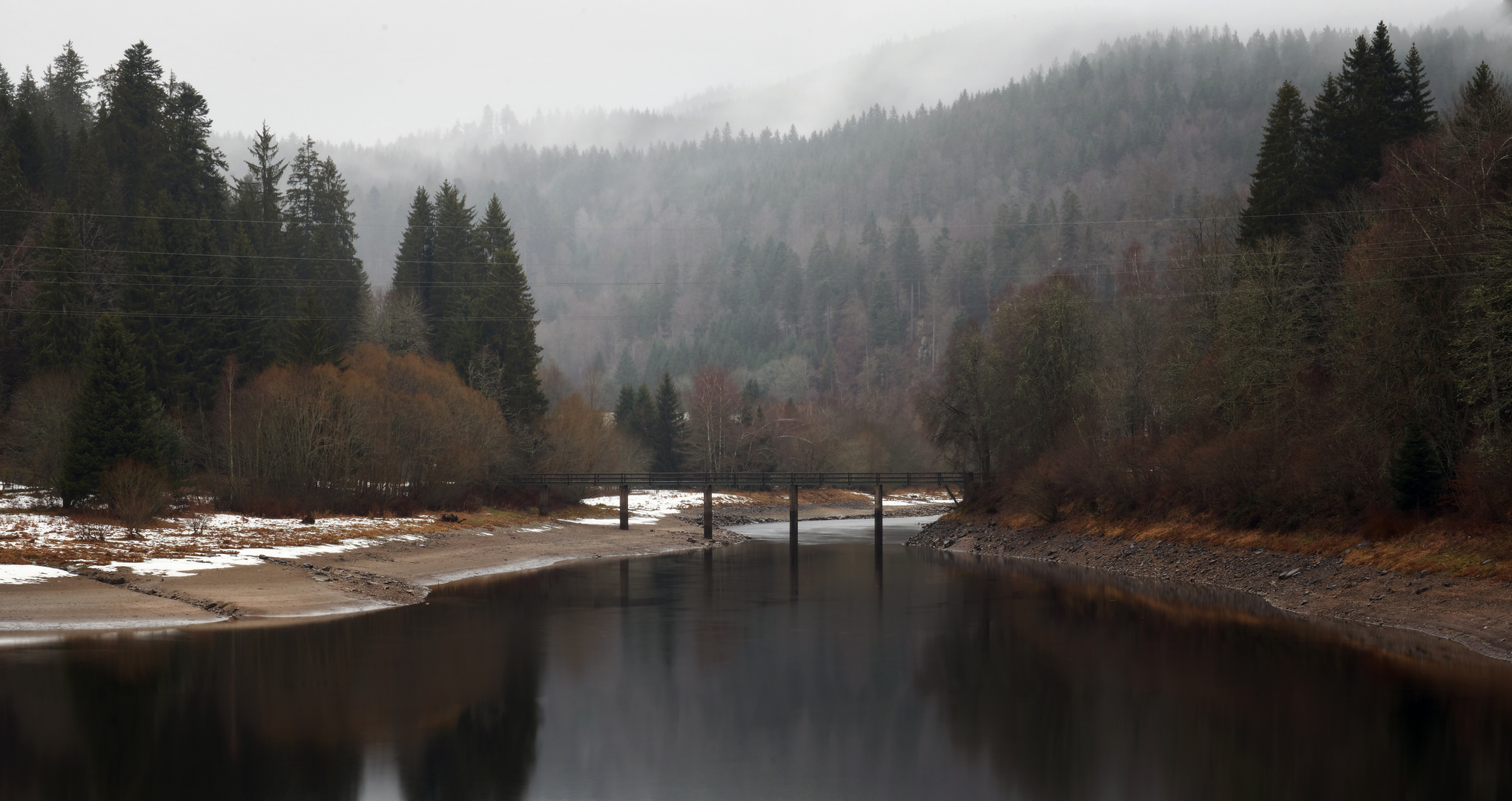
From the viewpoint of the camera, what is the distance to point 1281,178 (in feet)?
168

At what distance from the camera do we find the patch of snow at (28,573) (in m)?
30.2

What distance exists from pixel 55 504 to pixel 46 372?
12580mm

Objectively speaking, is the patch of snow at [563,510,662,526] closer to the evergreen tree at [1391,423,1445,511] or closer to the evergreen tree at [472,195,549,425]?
the evergreen tree at [472,195,549,425]

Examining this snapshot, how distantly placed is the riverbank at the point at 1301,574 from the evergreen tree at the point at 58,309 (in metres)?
50.5

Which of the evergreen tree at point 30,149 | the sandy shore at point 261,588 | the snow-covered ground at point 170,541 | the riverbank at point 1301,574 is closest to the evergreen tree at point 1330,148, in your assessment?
the riverbank at point 1301,574

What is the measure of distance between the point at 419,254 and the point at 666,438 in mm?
33524

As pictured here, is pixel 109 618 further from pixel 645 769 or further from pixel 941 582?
pixel 941 582

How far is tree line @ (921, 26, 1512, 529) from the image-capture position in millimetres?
32312

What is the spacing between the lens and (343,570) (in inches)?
1516

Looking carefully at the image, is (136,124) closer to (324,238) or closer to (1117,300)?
(324,238)

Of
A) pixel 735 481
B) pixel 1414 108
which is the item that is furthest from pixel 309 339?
pixel 1414 108

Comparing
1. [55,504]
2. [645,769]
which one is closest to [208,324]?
[55,504]

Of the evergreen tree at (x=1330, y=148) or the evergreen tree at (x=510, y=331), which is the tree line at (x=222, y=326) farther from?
the evergreen tree at (x=1330, y=148)

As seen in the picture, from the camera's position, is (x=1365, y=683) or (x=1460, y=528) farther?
(x=1460, y=528)
